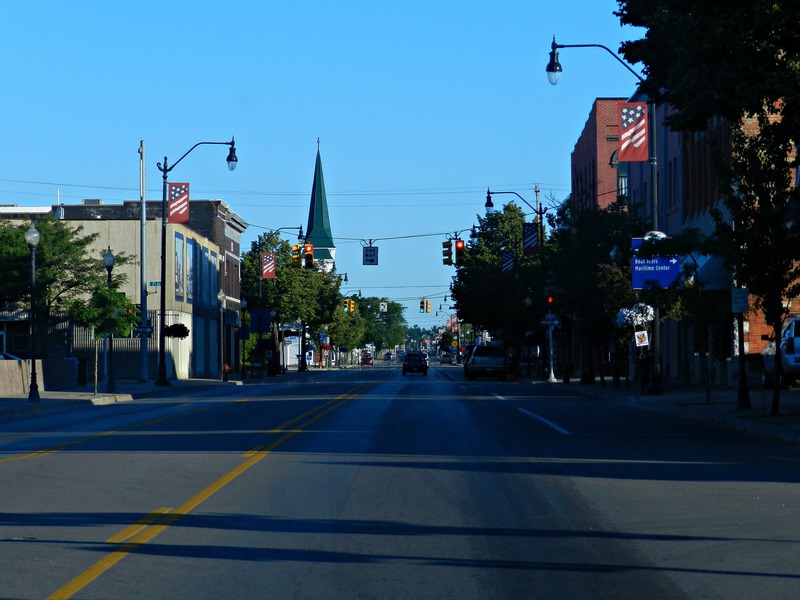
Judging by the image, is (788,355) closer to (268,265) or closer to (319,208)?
(268,265)

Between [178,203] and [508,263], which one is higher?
[178,203]

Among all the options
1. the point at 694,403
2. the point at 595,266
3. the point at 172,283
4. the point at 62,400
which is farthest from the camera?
the point at 172,283

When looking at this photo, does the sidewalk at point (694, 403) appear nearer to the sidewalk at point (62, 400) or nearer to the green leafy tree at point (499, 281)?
the sidewalk at point (62, 400)

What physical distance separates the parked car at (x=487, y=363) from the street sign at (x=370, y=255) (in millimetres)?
15726

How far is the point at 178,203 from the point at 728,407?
29.3 meters

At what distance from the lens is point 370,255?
266ft

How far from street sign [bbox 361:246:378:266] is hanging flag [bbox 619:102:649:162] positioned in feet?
153

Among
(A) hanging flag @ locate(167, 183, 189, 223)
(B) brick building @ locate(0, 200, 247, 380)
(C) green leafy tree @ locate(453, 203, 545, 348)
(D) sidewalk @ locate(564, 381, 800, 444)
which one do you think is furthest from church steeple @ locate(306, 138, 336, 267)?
(D) sidewalk @ locate(564, 381, 800, 444)

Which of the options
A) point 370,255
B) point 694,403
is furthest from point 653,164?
point 370,255

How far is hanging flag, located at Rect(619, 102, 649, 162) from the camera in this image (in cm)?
3391

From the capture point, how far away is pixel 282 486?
13805mm

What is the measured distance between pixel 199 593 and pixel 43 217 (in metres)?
58.3

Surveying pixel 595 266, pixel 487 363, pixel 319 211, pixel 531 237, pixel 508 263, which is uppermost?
pixel 319 211

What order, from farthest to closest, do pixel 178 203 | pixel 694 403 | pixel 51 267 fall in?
pixel 51 267 → pixel 178 203 → pixel 694 403
